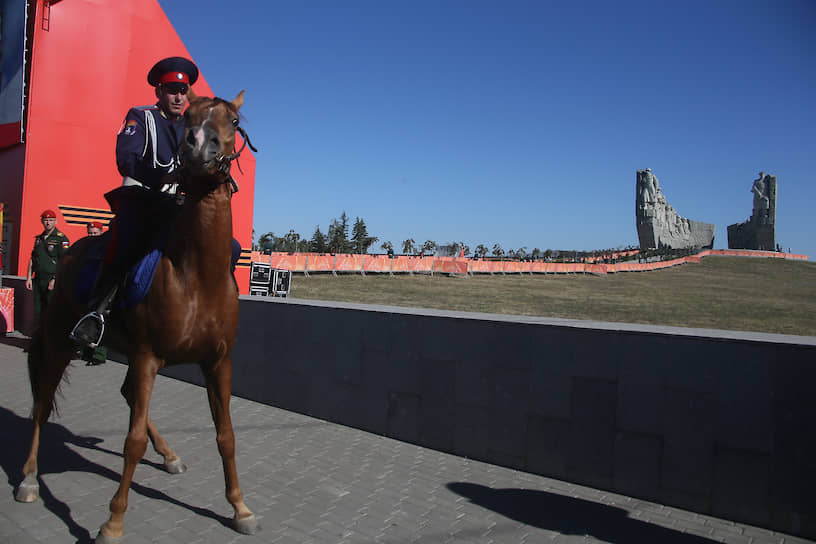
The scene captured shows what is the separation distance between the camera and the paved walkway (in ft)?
12.1

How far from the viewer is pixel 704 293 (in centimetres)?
3039

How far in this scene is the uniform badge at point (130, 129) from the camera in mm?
3852

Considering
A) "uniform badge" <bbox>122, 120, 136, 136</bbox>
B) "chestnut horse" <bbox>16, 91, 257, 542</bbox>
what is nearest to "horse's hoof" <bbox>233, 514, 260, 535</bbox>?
"chestnut horse" <bbox>16, 91, 257, 542</bbox>

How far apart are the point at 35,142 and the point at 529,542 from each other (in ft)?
46.9

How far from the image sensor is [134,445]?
3430 millimetres

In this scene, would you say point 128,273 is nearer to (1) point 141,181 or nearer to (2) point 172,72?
(1) point 141,181

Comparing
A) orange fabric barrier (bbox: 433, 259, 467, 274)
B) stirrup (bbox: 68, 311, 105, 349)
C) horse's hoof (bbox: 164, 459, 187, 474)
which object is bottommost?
horse's hoof (bbox: 164, 459, 187, 474)

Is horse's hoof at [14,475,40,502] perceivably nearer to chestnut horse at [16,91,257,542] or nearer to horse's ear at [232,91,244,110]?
chestnut horse at [16,91,257,542]

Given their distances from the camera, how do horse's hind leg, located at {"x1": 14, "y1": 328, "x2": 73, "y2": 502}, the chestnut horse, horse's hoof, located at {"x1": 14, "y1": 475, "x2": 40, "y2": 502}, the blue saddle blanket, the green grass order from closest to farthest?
1. the chestnut horse
2. the blue saddle blanket
3. horse's hoof, located at {"x1": 14, "y1": 475, "x2": 40, "y2": 502}
4. horse's hind leg, located at {"x1": 14, "y1": 328, "x2": 73, "y2": 502}
5. the green grass

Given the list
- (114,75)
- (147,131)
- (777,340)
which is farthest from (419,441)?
(114,75)

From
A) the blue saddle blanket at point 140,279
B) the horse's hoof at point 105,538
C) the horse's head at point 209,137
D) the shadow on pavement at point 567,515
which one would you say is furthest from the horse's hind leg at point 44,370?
the shadow on pavement at point 567,515

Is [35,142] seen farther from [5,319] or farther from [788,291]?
[788,291]

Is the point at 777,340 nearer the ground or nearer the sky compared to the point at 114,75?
nearer the ground

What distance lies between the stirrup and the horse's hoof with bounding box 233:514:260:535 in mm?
1554
